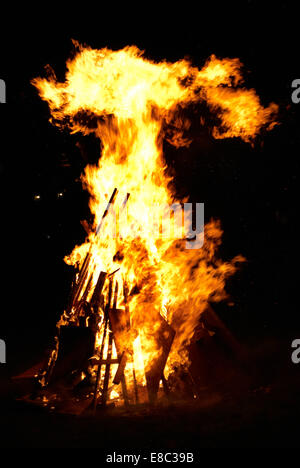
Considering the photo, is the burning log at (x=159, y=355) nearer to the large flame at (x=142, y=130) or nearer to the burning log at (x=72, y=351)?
the large flame at (x=142, y=130)

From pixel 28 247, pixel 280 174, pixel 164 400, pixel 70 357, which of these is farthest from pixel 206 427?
pixel 28 247

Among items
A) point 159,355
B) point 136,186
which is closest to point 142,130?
point 136,186

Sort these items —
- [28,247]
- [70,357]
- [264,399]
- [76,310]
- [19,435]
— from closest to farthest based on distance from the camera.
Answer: [19,435], [264,399], [70,357], [76,310], [28,247]

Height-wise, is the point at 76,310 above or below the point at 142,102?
below

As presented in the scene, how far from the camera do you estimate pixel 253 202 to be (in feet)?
38.3

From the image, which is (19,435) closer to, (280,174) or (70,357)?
Answer: (70,357)

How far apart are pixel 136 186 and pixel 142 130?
1.08 meters

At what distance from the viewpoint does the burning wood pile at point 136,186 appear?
6.06 metres

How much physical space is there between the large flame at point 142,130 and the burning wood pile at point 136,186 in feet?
0.06

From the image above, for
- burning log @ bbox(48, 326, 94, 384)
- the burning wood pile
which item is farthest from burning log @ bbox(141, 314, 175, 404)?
burning log @ bbox(48, 326, 94, 384)

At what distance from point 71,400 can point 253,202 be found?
338 inches

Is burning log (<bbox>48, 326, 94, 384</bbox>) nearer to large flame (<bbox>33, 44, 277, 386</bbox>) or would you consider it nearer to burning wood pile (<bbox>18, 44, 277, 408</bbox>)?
burning wood pile (<bbox>18, 44, 277, 408</bbox>)

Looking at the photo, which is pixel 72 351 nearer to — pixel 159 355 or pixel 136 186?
pixel 159 355

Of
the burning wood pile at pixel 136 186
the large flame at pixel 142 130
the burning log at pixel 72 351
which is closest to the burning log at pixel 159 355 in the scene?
the burning wood pile at pixel 136 186
